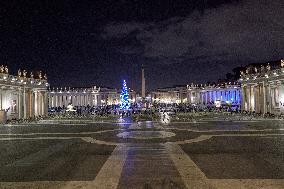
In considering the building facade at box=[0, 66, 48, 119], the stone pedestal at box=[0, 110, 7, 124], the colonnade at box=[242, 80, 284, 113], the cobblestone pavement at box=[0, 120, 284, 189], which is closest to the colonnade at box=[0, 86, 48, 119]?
the building facade at box=[0, 66, 48, 119]

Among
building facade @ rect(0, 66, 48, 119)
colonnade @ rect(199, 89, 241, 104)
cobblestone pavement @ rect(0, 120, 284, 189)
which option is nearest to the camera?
cobblestone pavement @ rect(0, 120, 284, 189)

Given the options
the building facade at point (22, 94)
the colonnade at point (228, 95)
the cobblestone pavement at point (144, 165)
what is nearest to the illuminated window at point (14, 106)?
the building facade at point (22, 94)

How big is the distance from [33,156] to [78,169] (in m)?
A: 5.85

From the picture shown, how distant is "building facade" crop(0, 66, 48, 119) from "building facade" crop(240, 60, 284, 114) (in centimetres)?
5481

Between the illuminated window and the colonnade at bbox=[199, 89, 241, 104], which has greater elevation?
the colonnade at bbox=[199, 89, 241, 104]

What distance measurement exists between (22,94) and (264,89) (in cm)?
5723

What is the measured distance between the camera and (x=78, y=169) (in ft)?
57.7

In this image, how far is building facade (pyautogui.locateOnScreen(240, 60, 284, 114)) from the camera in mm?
76375

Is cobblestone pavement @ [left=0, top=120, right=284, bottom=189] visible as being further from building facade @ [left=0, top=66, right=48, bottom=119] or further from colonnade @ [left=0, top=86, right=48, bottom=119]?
colonnade @ [left=0, top=86, right=48, bottom=119]

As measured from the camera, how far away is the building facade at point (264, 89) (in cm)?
7638

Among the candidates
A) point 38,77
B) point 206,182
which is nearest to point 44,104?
point 38,77

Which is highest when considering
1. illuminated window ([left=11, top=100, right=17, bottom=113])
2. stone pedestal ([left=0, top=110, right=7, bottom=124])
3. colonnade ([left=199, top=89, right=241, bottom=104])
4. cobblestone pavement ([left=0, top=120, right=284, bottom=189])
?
colonnade ([left=199, top=89, right=241, bottom=104])

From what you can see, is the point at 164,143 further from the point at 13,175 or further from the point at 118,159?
the point at 13,175

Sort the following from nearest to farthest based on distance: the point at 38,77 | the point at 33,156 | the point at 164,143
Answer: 1. the point at 33,156
2. the point at 164,143
3. the point at 38,77
